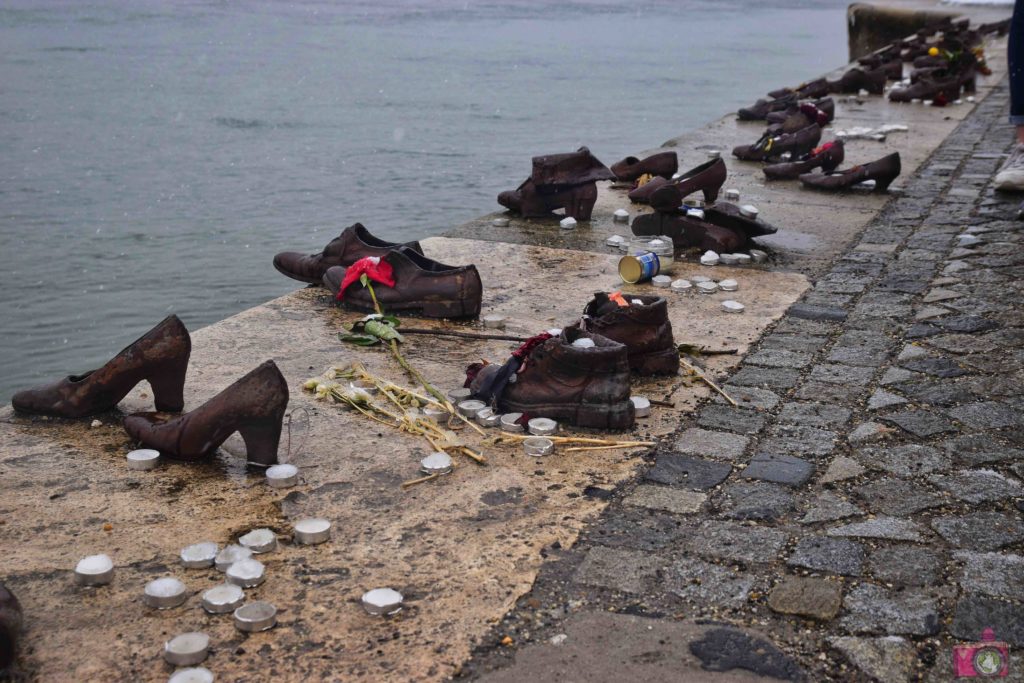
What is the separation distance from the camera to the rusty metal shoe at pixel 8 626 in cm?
232

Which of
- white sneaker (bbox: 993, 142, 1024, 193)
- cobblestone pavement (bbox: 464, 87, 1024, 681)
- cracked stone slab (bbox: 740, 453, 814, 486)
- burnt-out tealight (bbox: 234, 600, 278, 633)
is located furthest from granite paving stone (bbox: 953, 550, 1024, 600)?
white sneaker (bbox: 993, 142, 1024, 193)

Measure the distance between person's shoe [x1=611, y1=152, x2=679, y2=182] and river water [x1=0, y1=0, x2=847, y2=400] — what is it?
1657 mm

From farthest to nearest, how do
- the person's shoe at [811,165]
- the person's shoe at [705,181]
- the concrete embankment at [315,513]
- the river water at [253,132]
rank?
the person's shoe at [811,165], the river water at [253,132], the person's shoe at [705,181], the concrete embankment at [315,513]

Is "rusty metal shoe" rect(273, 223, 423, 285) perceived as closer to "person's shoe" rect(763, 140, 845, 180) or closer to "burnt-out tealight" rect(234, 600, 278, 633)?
"burnt-out tealight" rect(234, 600, 278, 633)

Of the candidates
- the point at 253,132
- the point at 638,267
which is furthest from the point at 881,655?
the point at 253,132

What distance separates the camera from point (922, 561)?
2836 mm

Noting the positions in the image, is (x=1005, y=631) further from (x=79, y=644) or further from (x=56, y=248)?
(x=56, y=248)

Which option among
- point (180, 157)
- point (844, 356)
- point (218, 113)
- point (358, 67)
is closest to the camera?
point (844, 356)

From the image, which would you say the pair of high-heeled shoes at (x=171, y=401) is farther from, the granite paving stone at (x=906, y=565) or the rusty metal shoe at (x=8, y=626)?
the granite paving stone at (x=906, y=565)

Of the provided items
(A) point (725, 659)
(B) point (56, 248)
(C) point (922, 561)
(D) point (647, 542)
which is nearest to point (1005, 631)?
(C) point (922, 561)

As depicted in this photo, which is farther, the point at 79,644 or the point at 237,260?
the point at 237,260

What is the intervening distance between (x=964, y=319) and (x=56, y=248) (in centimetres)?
572

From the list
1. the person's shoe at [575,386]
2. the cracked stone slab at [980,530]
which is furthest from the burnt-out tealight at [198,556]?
the cracked stone slab at [980,530]

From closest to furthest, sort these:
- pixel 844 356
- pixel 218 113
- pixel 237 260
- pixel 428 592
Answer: pixel 428 592 < pixel 844 356 < pixel 237 260 < pixel 218 113
